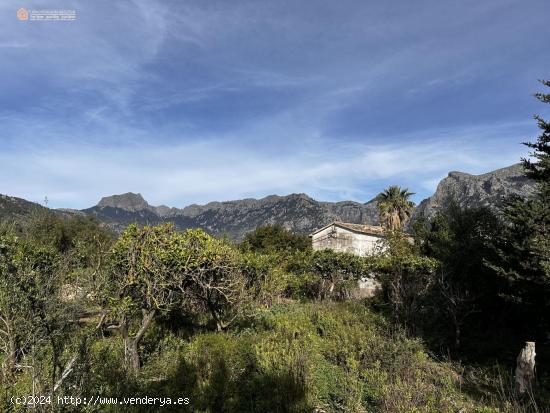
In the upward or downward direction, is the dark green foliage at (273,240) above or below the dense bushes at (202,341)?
above

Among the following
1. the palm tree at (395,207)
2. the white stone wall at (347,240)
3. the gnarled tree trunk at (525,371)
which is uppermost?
the palm tree at (395,207)

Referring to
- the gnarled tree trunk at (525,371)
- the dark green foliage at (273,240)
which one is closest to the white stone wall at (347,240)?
the dark green foliage at (273,240)

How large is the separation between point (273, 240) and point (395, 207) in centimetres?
1767

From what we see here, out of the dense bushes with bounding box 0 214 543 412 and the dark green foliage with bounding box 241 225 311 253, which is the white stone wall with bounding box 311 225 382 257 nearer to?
the dark green foliage with bounding box 241 225 311 253

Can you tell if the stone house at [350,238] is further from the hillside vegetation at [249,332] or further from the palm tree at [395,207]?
the hillside vegetation at [249,332]

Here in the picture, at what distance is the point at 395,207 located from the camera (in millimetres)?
41719

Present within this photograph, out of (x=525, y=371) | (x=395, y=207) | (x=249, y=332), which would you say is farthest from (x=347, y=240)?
(x=525, y=371)

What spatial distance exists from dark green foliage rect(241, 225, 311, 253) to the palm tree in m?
11.6

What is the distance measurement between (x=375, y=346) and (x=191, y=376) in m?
5.13

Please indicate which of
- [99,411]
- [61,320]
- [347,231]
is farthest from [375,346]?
[347,231]

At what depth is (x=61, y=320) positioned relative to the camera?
545cm

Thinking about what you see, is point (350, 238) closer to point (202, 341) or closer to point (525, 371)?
point (525, 371)

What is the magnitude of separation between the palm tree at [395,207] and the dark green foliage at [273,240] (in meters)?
11.6

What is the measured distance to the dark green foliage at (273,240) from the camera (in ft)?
103
